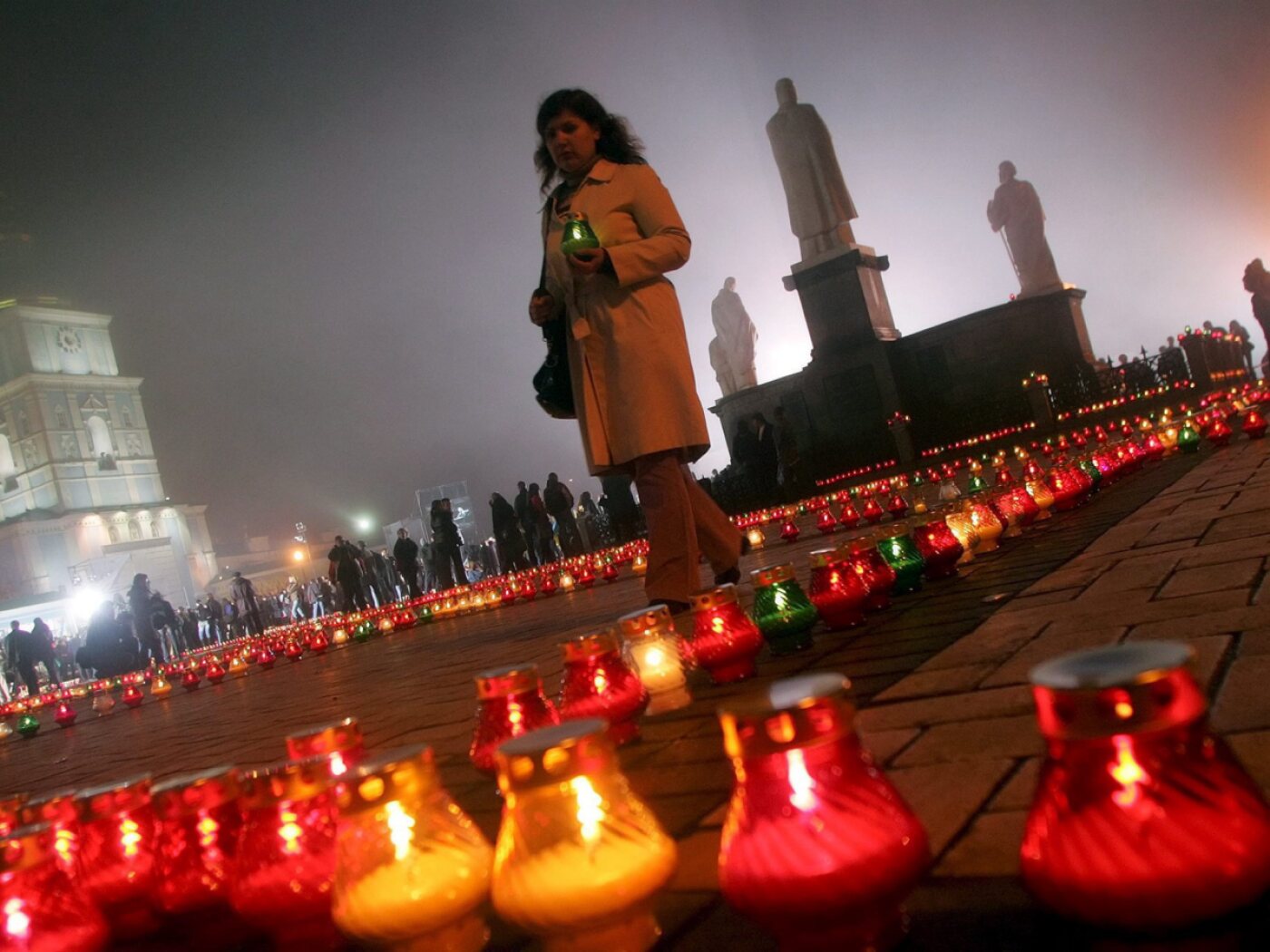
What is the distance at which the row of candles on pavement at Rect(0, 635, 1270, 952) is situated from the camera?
64cm

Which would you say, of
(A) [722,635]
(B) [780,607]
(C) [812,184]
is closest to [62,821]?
(A) [722,635]

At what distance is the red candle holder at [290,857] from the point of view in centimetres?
113

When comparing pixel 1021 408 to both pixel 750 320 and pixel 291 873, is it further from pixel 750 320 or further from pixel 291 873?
pixel 291 873

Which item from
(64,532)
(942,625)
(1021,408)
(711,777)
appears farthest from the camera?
(64,532)

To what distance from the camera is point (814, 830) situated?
771mm

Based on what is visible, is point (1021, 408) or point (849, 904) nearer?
point (849, 904)

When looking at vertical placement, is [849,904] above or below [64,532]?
below

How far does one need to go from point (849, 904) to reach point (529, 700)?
0.87 m

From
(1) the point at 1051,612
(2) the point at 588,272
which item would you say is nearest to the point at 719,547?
(2) the point at 588,272

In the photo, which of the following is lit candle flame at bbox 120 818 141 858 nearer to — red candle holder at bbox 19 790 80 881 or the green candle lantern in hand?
red candle holder at bbox 19 790 80 881

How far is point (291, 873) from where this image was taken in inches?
44.4

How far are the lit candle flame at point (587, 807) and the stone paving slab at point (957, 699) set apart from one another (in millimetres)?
181

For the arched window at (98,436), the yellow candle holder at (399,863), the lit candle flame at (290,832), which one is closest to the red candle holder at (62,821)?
the lit candle flame at (290,832)

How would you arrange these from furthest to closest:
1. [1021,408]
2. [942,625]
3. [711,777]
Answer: [1021,408] → [942,625] → [711,777]
